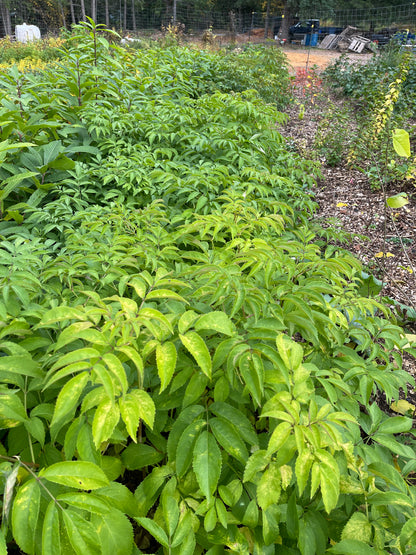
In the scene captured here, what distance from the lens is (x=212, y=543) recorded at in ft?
3.23

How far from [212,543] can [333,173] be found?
5.16 m

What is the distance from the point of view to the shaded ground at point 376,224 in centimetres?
320

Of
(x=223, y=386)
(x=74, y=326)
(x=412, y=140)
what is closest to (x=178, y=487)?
A: (x=223, y=386)

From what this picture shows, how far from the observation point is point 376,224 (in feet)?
13.4

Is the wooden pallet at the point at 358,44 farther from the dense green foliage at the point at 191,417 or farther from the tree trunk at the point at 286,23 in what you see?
the dense green foliage at the point at 191,417

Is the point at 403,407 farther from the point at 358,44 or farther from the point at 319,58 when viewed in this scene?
the point at 358,44

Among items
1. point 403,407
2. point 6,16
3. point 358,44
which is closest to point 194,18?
point 6,16

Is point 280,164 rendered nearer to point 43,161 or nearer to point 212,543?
point 43,161

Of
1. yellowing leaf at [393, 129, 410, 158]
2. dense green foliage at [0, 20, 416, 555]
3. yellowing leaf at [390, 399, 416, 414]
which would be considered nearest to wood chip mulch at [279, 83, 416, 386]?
yellowing leaf at [390, 399, 416, 414]

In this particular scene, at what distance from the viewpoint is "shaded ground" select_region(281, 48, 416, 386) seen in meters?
3.20

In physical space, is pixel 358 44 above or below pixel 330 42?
below

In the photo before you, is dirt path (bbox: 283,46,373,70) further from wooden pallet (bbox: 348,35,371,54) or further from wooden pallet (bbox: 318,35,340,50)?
wooden pallet (bbox: 318,35,340,50)

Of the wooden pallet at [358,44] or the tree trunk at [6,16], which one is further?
the tree trunk at [6,16]

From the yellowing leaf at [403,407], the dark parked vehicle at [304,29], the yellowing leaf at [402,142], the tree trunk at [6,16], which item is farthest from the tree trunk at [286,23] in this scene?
the yellowing leaf at [403,407]
